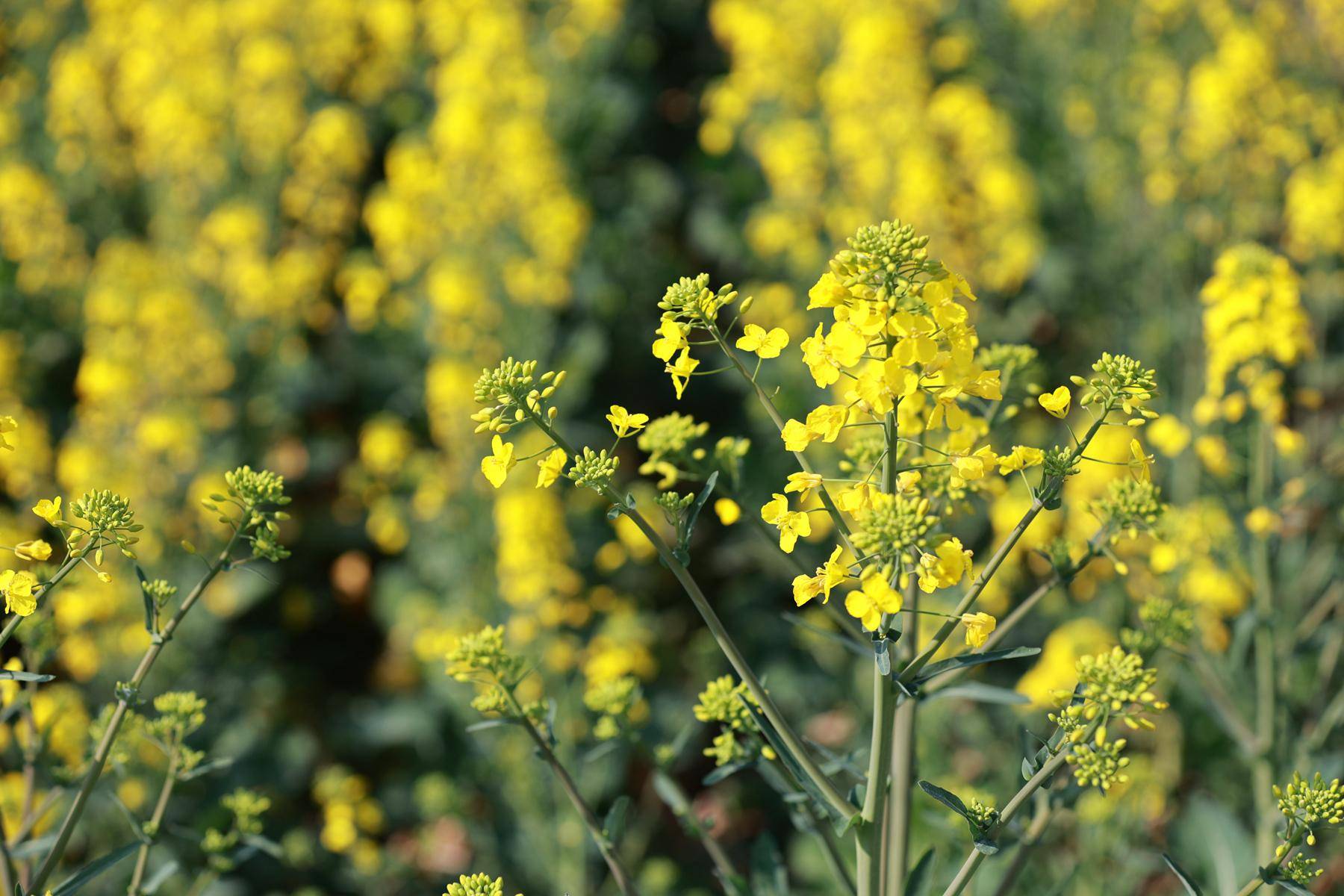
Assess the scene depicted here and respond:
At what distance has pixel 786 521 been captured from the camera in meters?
1.37

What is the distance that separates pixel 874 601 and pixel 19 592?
41.8 inches

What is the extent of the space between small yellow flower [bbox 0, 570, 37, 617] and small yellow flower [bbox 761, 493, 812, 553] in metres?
0.92

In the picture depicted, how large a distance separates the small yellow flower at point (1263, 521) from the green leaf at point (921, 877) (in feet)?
5.16

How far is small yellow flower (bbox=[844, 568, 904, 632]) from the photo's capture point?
1215 mm

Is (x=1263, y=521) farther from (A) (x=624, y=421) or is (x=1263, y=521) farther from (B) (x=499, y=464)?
(B) (x=499, y=464)

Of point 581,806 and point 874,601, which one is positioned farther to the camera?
point 581,806

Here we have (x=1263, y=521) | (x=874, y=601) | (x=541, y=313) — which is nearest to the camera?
(x=874, y=601)

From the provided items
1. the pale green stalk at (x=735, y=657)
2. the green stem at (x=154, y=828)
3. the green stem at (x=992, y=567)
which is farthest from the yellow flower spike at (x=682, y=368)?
the green stem at (x=154, y=828)

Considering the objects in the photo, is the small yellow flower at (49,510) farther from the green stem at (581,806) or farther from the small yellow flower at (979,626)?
the small yellow flower at (979,626)

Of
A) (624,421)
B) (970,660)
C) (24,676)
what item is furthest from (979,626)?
(24,676)

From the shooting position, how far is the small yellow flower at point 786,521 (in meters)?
1.34

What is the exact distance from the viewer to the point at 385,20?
6953 millimetres

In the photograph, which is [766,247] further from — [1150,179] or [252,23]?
[252,23]

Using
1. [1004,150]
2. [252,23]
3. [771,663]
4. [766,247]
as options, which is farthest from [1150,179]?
[252,23]
